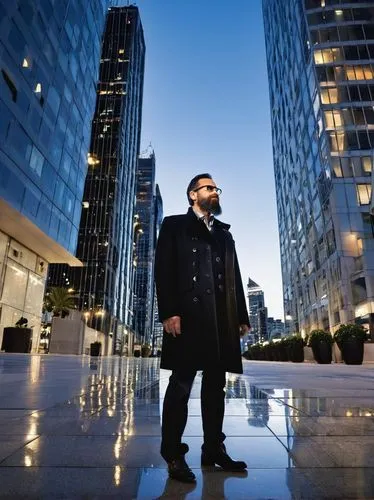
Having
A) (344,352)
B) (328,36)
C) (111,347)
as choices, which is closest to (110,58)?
(328,36)

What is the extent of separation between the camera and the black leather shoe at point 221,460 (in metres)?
2.27

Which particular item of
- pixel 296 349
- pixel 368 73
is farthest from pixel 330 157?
pixel 296 349

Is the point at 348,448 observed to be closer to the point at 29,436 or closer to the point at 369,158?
the point at 29,436

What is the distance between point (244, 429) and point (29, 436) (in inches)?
72.0

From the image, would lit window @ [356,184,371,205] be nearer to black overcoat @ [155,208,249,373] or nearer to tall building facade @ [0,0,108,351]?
tall building facade @ [0,0,108,351]

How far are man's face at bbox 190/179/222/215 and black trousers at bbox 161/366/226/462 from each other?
1.27 meters

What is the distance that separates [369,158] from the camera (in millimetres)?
42656

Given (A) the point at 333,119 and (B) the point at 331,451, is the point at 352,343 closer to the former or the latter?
(B) the point at 331,451

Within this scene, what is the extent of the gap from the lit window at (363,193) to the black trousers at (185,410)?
4346 centimetres

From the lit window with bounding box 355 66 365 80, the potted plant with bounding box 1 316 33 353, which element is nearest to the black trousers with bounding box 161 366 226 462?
the potted plant with bounding box 1 316 33 353

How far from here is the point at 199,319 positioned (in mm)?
2664

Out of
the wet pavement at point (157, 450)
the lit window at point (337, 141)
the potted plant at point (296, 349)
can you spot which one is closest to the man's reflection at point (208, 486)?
the wet pavement at point (157, 450)

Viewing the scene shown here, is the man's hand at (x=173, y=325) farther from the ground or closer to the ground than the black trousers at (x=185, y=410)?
farther from the ground

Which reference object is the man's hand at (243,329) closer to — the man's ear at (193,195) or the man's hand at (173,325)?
the man's hand at (173,325)
